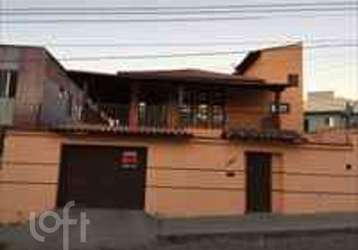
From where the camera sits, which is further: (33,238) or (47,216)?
(47,216)

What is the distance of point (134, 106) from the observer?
30.0m

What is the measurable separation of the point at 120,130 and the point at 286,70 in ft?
40.0

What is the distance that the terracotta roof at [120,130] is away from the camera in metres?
26.0

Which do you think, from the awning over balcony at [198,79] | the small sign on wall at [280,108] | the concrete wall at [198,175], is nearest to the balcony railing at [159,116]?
the awning over balcony at [198,79]

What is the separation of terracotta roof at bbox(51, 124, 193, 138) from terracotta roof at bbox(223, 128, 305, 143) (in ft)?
5.25

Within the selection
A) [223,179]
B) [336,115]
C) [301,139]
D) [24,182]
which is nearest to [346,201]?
[301,139]

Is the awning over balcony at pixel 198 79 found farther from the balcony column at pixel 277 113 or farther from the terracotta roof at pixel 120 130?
the terracotta roof at pixel 120 130

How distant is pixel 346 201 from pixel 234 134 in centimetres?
507

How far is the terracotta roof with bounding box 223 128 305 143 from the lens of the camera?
26.7m

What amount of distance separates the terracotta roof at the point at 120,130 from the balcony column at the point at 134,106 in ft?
4.37

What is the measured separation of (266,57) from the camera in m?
36.2

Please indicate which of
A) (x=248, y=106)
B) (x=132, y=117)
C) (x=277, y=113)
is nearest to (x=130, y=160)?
(x=132, y=117)

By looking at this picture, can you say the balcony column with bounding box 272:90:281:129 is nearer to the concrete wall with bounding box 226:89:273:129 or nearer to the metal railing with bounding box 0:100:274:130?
the metal railing with bounding box 0:100:274:130

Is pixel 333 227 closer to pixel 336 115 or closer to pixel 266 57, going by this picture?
pixel 266 57
